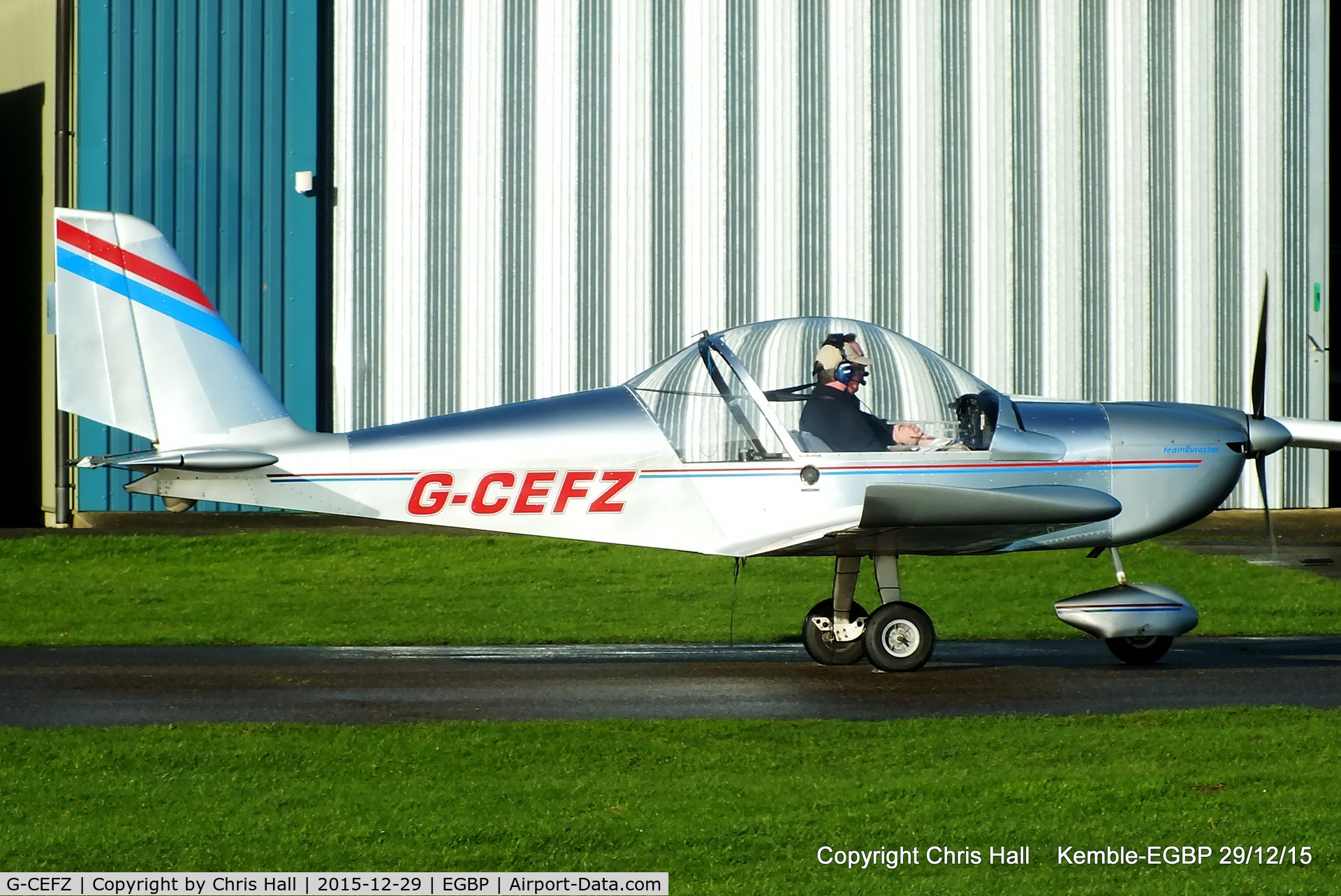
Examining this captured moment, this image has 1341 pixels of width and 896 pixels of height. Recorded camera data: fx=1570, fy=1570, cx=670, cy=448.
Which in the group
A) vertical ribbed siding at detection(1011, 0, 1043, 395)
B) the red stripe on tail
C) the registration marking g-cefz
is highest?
vertical ribbed siding at detection(1011, 0, 1043, 395)

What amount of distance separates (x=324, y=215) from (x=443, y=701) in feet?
44.0

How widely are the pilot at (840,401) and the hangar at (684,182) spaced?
1151 centimetres

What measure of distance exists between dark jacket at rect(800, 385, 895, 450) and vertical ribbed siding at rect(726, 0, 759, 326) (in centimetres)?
1158

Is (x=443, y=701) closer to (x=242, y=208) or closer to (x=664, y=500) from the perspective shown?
(x=664, y=500)

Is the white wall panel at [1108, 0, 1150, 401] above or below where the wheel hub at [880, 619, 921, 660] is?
above

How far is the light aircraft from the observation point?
1027 centimetres

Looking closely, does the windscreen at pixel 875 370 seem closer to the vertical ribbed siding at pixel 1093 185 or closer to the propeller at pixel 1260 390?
the propeller at pixel 1260 390

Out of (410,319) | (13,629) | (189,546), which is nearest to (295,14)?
(410,319)

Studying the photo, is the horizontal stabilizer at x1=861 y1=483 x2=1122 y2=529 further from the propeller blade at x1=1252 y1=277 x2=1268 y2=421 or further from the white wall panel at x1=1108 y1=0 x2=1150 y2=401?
the white wall panel at x1=1108 y1=0 x2=1150 y2=401

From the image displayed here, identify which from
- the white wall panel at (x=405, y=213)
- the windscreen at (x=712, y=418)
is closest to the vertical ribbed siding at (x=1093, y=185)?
the white wall panel at (x=405, y=213)

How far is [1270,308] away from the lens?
23.2 metres

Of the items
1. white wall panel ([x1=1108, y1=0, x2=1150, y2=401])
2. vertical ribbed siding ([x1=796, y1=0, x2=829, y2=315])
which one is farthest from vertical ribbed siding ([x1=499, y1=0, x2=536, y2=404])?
white wall panel ([x1=1108, y1=0, x2=1150, y2=401])

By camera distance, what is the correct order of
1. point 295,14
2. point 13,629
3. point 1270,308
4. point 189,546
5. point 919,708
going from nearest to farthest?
point 919,708, point 13,629, point 189,546, point 295,14, point 1270,308

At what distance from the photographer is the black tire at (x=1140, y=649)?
11.5 meters
